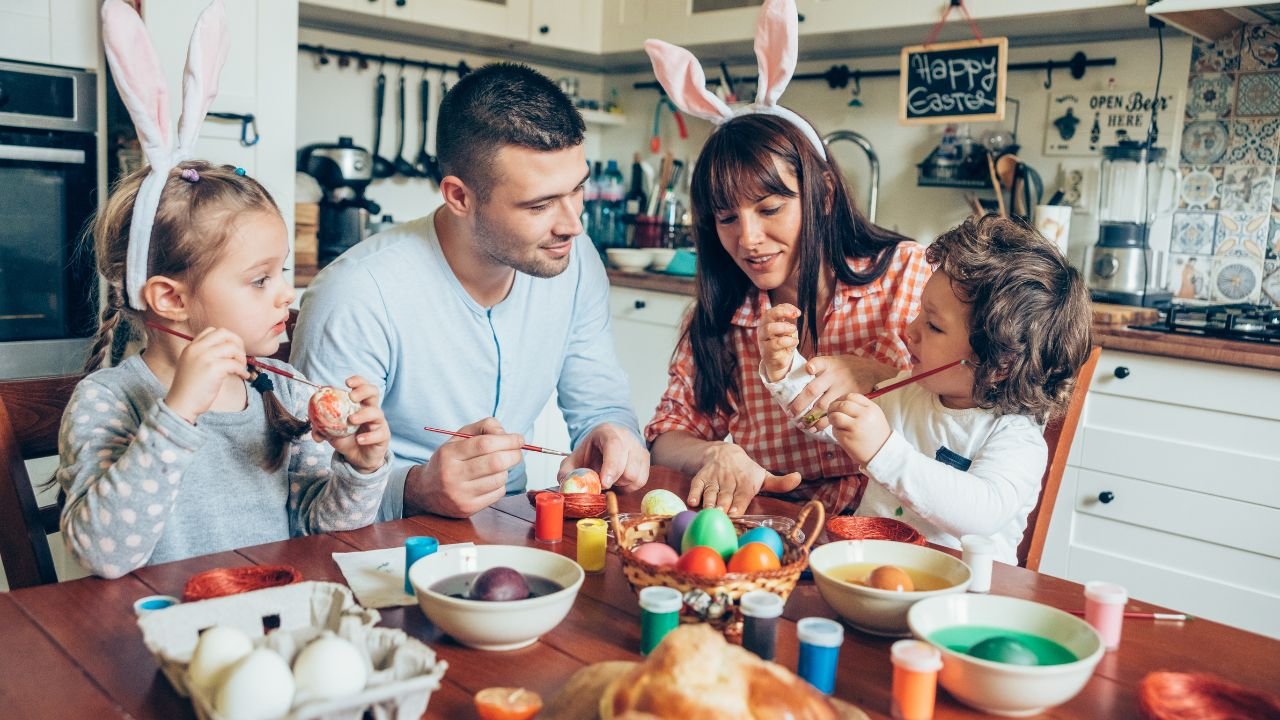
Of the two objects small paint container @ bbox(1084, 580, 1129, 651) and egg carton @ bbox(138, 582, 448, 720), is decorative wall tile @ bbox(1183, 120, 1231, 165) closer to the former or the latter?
small paint container @ bbox(1084, 580, 1129, 651)

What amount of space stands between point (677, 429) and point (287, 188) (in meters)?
1.77

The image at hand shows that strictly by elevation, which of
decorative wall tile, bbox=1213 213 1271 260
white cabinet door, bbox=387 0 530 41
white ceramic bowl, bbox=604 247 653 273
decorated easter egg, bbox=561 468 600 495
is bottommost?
decorated easter egg, bbox=561 468 600 495

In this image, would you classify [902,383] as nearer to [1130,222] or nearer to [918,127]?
[1130,222]

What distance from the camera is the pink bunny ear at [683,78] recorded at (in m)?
1.88

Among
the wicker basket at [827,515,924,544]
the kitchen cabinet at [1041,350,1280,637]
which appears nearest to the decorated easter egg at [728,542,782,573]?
the wicker basket at [827,515,924,544]

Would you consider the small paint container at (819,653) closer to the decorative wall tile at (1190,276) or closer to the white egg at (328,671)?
the white egg at (328,671)

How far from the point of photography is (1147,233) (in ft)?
10.2

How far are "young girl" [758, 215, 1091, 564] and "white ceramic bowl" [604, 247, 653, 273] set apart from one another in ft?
7.59

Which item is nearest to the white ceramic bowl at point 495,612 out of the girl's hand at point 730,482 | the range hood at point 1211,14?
the girl's hand at point 730,482

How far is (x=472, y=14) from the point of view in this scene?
3748 mm

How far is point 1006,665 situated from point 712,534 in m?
0.34

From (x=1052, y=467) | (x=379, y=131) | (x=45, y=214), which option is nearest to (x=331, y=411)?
(x=1052, y=467)

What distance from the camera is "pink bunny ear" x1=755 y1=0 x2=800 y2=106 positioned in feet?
5.79

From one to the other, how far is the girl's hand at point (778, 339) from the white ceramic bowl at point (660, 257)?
7.53 ft
